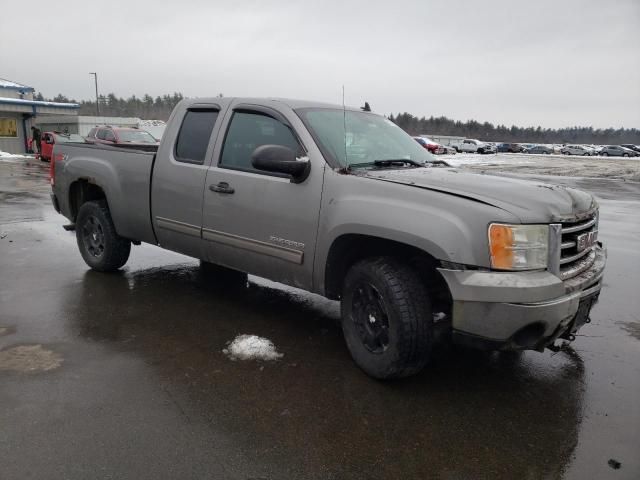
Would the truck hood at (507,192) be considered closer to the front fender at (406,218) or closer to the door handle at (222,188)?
the front fender at (406,218)

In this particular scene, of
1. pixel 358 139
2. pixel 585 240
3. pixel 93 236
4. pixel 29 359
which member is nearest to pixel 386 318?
pixel 585 240

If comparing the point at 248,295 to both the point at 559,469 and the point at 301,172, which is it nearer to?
the point at 301,172

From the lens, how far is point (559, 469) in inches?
106

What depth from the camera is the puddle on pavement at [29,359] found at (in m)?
3.61

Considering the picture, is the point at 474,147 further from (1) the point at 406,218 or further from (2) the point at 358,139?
(1) the point at 406,218

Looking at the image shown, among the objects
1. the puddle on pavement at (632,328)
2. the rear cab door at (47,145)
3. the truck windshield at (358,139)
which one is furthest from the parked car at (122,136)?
the puddle on pavement at (632,328)

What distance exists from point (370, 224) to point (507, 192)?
853mm

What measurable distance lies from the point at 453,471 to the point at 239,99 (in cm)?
335

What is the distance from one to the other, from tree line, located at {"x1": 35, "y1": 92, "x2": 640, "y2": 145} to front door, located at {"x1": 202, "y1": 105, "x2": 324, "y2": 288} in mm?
116002

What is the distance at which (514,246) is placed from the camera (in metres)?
2.94

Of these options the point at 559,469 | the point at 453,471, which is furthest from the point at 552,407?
the point at 453,471

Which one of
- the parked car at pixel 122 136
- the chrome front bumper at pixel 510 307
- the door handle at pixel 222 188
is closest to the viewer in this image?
the chrome front bumper at pixel 510 307

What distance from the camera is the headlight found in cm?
294

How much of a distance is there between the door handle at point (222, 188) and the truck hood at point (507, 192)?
1228 millimetres
